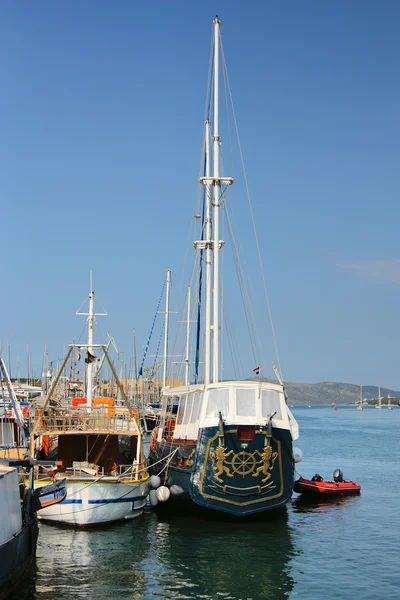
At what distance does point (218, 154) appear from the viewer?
113 feet

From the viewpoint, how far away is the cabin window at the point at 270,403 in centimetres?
2808

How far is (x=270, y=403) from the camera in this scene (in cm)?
2841

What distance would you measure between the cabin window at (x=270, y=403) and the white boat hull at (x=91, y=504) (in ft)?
17.9

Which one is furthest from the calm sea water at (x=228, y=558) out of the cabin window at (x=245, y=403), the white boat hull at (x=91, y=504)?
the cabin window at (x=245, y=403)

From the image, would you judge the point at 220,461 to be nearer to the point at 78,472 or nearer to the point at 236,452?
the point at 236,452

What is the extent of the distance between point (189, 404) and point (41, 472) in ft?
22.5

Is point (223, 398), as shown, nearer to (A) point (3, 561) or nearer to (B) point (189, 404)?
(B) point (189, 404)

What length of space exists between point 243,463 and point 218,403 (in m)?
2.44

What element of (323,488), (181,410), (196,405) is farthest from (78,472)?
(323,488)

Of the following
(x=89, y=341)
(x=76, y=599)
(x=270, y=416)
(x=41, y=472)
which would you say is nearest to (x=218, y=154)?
(x=89, y=341)

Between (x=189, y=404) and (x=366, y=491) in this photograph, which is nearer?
(x=189, y=404)

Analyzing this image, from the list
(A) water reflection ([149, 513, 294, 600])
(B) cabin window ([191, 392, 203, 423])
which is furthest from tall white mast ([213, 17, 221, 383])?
(A) water reflection ([149, 513, 294, 600])

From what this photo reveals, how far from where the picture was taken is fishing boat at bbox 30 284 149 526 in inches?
1021

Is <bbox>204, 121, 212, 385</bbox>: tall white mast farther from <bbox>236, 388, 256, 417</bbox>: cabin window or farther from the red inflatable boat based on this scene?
the red inflatable boat
